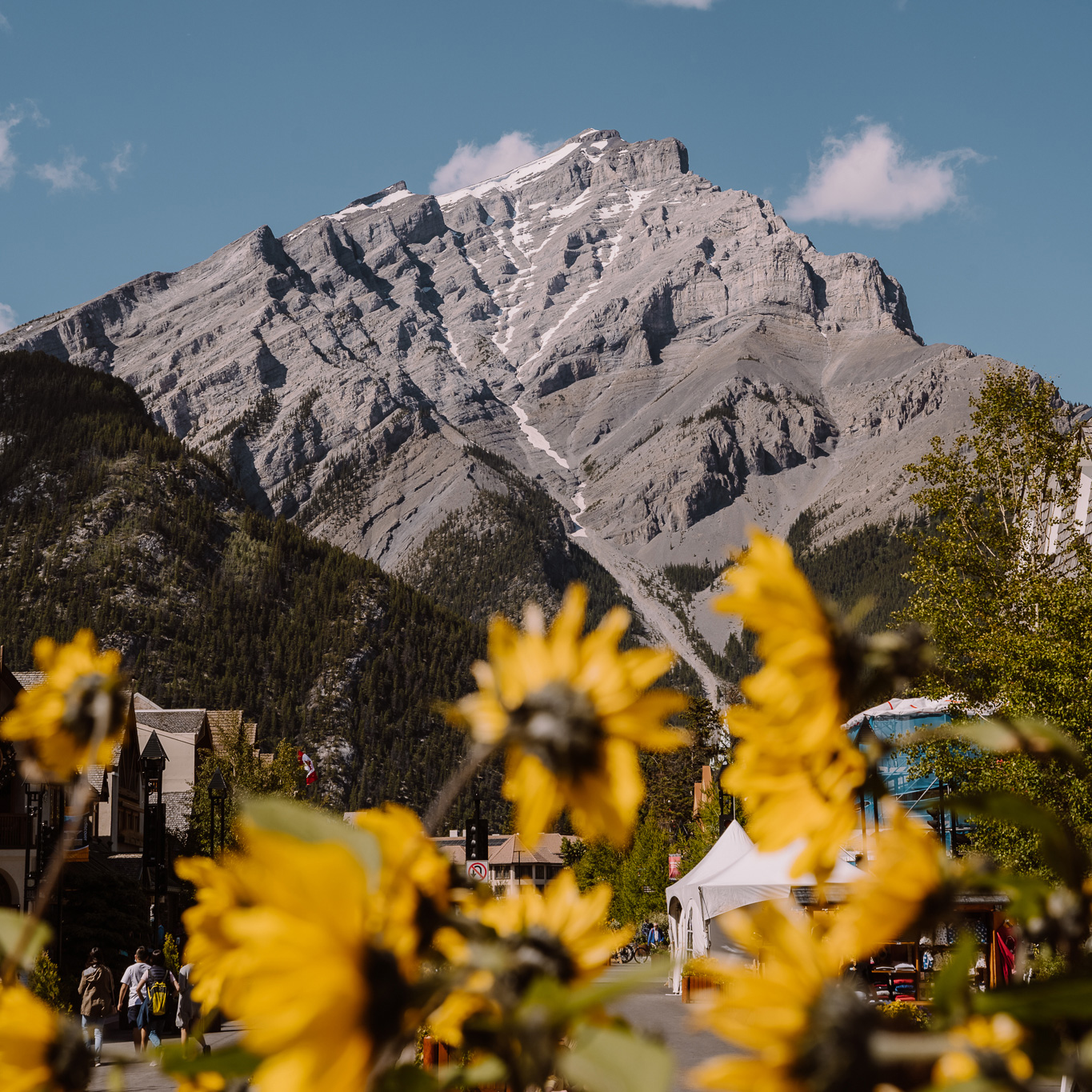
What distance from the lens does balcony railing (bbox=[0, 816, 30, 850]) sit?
26281 mm

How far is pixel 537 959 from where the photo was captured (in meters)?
0.82

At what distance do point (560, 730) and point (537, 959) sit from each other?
0.64 feet

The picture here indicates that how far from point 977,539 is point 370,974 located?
22.2m

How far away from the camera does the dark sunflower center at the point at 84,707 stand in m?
1.19

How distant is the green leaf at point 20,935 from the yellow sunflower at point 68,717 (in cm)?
20

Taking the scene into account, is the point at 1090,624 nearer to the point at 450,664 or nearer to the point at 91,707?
the point at 91,707

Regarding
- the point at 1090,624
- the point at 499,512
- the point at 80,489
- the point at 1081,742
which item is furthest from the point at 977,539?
the point at 499,512

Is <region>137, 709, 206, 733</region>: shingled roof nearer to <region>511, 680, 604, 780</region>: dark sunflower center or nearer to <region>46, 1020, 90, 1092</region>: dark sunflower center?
<region>46, 1020, 90, 1092</region>: dark sunflower center

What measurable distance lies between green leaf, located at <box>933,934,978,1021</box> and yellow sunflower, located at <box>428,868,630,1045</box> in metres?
0.24

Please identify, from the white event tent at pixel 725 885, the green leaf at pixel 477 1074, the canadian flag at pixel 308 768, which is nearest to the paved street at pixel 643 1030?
the green leaf at pixel 477 1074

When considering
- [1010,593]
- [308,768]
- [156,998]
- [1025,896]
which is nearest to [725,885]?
[1010,593]

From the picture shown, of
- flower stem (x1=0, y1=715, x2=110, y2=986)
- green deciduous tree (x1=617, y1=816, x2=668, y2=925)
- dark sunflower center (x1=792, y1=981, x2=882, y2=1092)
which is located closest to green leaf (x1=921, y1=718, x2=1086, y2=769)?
dark sunflower center (x1=792, y1=981, x2=882, y2=1092)

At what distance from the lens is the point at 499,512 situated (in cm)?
19125

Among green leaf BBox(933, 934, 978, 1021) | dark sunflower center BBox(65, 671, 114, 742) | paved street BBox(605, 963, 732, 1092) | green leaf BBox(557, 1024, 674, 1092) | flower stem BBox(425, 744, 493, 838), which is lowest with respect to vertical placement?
paved street BBox(605, 963, 732, 1092)
